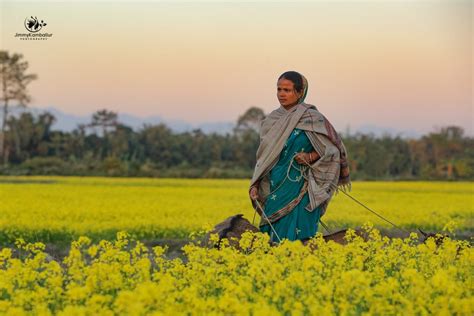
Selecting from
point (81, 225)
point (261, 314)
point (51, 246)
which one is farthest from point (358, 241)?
point (81, 225)

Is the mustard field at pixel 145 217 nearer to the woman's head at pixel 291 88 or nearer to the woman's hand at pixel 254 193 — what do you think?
the woman's hand at pixel 254 193

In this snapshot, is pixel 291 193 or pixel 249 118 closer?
pixel 291 193

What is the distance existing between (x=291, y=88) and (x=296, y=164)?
816mm

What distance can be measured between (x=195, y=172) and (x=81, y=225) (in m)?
31.0

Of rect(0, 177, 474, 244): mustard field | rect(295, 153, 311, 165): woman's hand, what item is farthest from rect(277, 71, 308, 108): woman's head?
rect(0, 177, 474, 244): mustard field

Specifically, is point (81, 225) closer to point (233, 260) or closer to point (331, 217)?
point (331, 217)

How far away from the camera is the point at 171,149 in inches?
2237

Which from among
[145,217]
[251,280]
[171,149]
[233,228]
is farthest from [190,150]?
[251,280]

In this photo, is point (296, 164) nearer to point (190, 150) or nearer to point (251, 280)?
point (251, 280)

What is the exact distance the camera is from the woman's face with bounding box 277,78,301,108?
7.97 meters

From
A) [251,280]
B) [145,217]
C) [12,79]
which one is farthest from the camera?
[12,79]

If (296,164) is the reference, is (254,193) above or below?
below

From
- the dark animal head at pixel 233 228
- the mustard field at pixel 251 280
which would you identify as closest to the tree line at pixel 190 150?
the dark animal head at pixel 233 228

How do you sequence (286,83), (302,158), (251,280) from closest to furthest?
(251,280) → (286,83) → (302,158)
